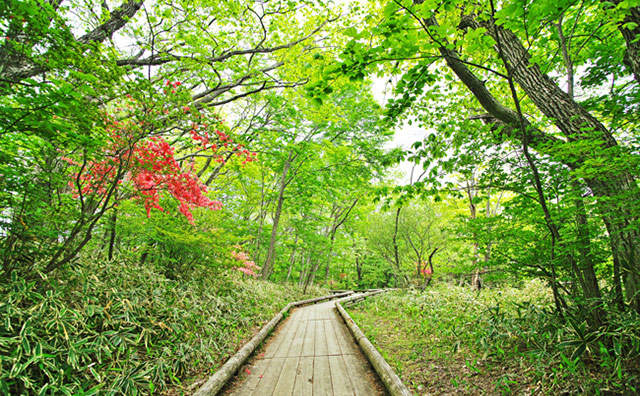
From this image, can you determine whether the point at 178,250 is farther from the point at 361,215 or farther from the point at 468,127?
Result: the point at 361,215

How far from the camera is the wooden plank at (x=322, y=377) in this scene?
261 centimetres

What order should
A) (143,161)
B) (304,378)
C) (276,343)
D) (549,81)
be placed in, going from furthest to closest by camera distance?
(276,343)
(143,161)
(549,81)
(304,378)

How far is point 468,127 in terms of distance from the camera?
10.5ft

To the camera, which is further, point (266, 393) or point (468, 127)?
point (468, 127)

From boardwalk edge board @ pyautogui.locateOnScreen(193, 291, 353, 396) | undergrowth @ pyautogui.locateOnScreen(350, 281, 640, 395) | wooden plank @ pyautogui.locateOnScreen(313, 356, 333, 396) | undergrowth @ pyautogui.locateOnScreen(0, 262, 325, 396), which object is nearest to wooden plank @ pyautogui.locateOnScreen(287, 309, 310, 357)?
wooden plank @ pyautogui.locateOnScreen(313, 356, 333, 396)

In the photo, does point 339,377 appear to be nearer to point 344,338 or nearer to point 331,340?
point 331,340

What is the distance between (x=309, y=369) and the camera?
3.15 m

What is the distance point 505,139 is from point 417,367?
3.03m

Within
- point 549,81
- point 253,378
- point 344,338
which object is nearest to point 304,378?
point 253,378

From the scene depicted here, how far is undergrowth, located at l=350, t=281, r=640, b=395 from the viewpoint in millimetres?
2047

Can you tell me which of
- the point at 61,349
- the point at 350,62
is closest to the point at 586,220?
the point at 350,62

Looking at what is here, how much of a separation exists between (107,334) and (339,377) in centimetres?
262

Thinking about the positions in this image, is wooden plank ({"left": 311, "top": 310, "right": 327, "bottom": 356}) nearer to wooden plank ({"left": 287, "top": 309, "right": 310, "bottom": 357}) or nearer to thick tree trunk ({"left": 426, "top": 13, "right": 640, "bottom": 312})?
wooden plank ({"left": 287, "top": 309, "right": 310, "bottom": 357})

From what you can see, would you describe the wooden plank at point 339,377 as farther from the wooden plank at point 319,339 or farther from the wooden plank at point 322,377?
the wooden plank at point 319,339
